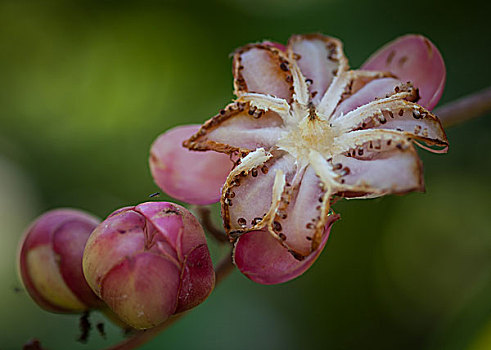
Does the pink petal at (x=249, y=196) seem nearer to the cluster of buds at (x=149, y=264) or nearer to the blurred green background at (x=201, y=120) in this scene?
the cluster of buds at (x=149, y=264)

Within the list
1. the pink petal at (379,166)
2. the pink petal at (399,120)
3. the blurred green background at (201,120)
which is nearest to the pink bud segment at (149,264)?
the pink petal at (379,166)

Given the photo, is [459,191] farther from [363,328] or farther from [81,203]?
[81,203]

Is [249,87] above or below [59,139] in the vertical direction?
above

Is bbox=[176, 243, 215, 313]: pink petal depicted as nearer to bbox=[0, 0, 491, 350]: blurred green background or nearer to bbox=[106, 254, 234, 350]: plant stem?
bbox=[106, 254, 234, 350]: plant stem

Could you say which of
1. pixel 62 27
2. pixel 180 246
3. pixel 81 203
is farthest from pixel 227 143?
pixel 62 27

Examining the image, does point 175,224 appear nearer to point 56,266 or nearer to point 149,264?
point 149,264

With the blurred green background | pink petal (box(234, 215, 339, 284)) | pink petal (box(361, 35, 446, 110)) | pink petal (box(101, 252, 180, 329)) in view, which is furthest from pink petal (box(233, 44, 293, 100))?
the blurred green background

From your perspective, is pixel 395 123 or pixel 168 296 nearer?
pixel 168 296
